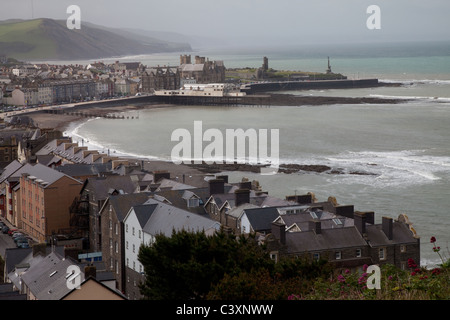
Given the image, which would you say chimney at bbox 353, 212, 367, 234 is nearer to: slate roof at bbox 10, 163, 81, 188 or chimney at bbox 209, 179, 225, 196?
chimney at bbox 209, 179, 225, 196

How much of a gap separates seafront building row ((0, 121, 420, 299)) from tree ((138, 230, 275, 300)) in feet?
2.93

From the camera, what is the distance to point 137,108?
283ft

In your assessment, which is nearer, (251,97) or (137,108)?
(137,108)

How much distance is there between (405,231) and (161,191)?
633 centimetres

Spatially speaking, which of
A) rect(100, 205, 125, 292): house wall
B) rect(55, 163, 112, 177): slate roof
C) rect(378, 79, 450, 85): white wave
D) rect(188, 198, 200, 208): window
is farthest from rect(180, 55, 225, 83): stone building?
rect(100, 205, 125, 292): house wall

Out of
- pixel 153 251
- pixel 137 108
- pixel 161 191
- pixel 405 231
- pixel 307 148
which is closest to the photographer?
pixel 153 251

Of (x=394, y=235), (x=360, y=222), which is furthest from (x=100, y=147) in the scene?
(x=360, y=222)

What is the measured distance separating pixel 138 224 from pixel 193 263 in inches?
276

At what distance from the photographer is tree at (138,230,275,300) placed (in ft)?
35.2

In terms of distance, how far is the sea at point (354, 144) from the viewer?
27.9 metres

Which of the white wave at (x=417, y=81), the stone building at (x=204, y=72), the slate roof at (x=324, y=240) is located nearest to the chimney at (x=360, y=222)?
the slate roof at (x=324, y=240)

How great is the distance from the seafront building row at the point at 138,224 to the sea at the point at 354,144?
2006 mm
